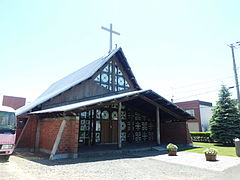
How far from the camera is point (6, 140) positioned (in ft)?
25.3

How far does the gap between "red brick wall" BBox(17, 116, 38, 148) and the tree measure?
568 inches

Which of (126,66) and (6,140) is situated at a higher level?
(126,66)

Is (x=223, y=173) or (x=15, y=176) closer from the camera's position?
(x=15, y=176)

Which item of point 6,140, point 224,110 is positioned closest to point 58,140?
point 6,140

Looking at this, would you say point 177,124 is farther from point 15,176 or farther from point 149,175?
point 15,176

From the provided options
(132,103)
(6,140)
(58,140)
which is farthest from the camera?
(132,103)

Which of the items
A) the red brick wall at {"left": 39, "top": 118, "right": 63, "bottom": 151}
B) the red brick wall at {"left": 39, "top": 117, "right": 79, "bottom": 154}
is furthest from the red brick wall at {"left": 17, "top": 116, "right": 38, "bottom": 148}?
the red brick wall at {"left": 39, "top": 117, "right": 79, "bottom": 154}

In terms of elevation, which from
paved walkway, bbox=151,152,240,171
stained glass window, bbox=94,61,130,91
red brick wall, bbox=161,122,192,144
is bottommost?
paved walkway, bbox=151,152,240,171

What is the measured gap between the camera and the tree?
48.4 ft

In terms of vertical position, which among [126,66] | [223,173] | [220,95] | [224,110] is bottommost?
[223,173]

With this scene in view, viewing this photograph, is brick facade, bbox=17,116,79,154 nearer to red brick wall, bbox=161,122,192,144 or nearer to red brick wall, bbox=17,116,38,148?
red brick wall, bbox=17,116,38,148

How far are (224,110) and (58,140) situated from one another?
14.2 meters

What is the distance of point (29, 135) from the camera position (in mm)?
11828

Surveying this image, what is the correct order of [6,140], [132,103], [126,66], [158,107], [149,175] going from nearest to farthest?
[149,175] < [6,140] < [158,107] < [132,103] < [126,66]
